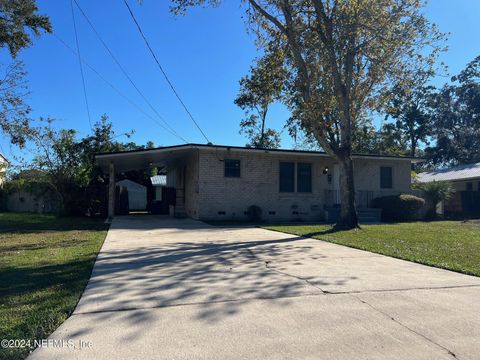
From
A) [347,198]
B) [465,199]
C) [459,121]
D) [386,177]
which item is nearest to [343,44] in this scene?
[347,198]

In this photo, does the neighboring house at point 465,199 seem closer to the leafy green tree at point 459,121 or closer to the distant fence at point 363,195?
the distant fence at point 363,195

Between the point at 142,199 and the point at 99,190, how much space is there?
49.4 feet

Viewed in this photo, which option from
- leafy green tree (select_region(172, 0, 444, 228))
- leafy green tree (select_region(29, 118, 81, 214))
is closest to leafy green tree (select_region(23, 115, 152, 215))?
leafy green tree (select_region(29, 118, 81, 214))

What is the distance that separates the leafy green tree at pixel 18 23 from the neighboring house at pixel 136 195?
19.0 meters

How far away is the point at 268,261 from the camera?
7.70 metres

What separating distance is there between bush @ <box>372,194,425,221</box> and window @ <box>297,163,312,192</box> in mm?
3858

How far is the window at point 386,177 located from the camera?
2170 centimetres

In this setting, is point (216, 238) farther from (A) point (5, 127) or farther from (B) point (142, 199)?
(B) point (142, 199)

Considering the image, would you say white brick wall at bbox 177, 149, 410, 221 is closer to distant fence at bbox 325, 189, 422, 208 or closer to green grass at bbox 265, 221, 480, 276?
distant fence at bbox 325, 189, 422, 208

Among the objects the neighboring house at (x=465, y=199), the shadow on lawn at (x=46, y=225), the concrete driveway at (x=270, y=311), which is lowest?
the concrete driveway at (x=270, y=311)

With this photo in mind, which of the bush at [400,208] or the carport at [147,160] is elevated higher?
the carport at [147,160]

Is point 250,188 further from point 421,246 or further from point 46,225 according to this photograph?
point 421,246

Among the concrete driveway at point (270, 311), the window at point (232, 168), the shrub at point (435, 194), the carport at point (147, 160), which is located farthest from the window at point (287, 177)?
the concrete driveway at point (270, 311)

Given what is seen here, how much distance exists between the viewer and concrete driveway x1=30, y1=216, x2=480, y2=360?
3.50m
